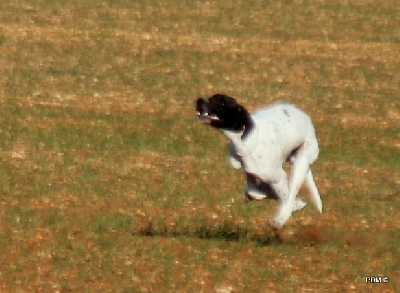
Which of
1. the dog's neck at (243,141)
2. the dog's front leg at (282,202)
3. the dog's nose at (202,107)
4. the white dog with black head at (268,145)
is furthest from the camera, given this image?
the dog's front leg at (282,202)

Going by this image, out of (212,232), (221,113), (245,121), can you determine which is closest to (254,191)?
(245,121)

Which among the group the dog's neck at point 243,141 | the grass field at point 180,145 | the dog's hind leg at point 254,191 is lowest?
the grass field at point 180,145

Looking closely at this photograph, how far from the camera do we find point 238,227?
13.5 meters

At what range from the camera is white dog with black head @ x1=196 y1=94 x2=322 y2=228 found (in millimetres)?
11039

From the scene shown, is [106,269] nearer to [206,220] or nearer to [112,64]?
[206,220]

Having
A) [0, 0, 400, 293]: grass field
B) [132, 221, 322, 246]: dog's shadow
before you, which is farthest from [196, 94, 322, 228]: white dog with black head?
[132, 221, 322, 246]: dog's shadow

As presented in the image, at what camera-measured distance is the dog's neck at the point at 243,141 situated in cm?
1117

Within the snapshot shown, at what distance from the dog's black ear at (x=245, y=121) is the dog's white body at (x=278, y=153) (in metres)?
0.03

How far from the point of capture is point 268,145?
A: 11391 mm

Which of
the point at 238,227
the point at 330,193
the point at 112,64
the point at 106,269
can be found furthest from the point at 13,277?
the point at 112,64

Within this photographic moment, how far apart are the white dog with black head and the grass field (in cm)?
61

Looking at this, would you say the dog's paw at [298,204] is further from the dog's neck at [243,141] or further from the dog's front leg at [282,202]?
the dog's neck at [243,141]

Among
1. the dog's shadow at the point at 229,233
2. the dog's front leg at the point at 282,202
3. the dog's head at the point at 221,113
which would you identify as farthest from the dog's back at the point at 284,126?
the dog's shadow at the point at 229,233

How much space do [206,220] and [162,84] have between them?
30.3ft
